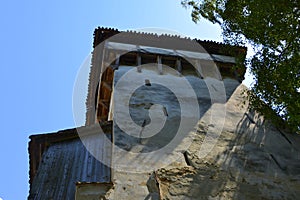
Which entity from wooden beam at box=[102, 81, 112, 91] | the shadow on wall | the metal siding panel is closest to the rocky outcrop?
the shadow on wall

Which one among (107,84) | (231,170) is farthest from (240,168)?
(107,84)

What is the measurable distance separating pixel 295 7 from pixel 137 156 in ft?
15.0

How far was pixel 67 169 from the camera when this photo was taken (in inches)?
354

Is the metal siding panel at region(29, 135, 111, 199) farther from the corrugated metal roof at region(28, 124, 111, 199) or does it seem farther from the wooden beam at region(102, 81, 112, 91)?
the wooden beam at region(102, 81, 112, 91)

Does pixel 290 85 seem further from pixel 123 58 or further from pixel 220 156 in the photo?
pixel 123 58

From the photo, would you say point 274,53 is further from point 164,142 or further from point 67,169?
point 67,169

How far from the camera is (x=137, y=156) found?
8.66m

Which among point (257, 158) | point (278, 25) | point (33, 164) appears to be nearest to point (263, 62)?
point (278, 25)

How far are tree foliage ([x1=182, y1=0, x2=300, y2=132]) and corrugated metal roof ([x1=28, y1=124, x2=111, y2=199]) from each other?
12.6 ft

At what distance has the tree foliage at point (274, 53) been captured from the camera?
8.62 meters

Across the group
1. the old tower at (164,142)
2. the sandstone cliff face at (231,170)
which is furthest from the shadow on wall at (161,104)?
the sandstone cliff face at (231,170)

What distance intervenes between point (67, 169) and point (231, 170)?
138 inches

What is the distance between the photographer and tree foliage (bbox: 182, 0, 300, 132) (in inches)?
339

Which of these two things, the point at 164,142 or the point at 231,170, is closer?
the point at 231,170
